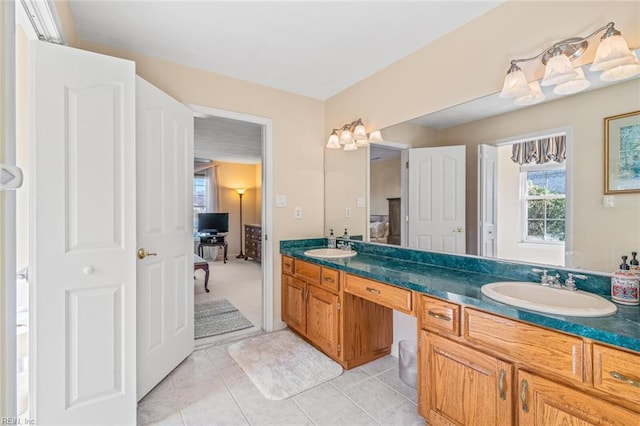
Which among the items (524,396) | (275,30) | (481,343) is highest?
(275,30)

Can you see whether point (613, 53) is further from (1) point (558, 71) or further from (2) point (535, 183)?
(2) point (535, 183)

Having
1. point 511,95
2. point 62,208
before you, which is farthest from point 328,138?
point 62,208

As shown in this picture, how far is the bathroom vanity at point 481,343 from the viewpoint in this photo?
97 cm

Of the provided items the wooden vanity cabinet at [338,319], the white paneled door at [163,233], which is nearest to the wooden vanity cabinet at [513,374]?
the wooden vanity cabinet at [338,319]

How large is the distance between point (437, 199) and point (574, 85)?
0.96 metres

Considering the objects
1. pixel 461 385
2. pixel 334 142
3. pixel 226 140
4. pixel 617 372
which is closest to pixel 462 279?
pixel 461 385

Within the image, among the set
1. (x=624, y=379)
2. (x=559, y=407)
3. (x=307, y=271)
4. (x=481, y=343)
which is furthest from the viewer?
(x=307, y=271)

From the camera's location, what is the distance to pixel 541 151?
5.22ft

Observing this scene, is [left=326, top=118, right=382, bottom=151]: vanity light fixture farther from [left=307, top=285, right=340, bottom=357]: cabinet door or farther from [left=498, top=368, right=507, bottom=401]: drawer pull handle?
[left=498, top=368, right=507, bottom=401]: drawer pull handle

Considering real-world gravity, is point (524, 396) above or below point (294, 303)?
above

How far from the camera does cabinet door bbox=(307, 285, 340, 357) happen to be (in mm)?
2227

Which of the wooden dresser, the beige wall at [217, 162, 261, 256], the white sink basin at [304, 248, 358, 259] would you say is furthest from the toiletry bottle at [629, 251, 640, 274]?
the beige wall at [217, 162, 261, 256]

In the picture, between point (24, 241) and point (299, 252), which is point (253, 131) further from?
point (24, 241)

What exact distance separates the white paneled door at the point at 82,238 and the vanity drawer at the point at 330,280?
1.25 m
